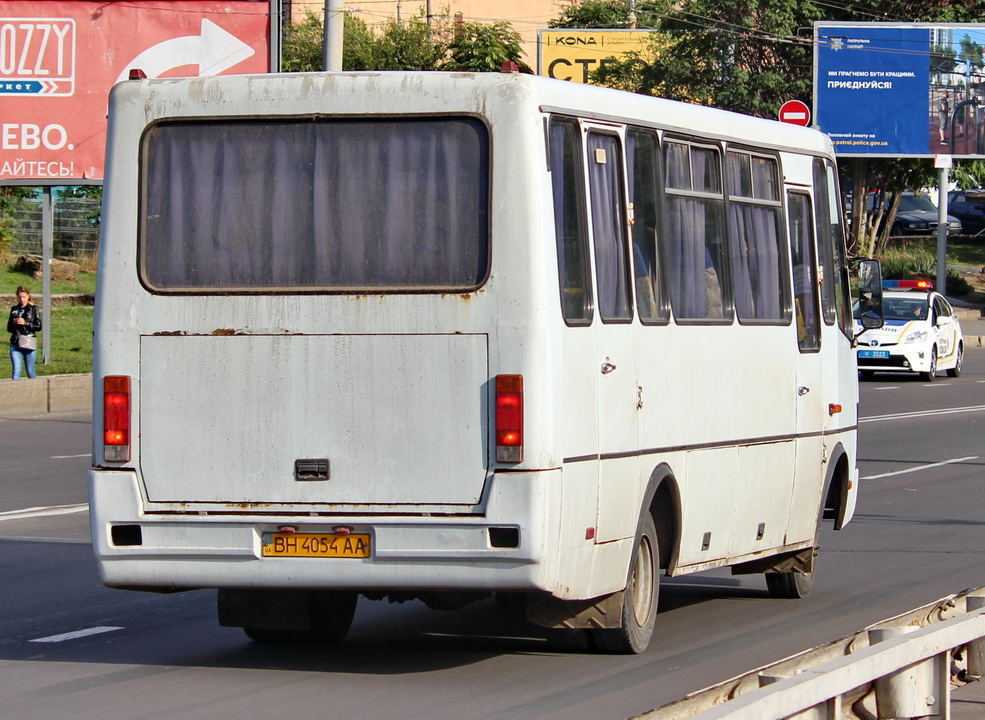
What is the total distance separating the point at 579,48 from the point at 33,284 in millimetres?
30195

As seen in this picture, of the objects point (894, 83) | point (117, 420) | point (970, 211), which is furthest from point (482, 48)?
point (117, 420)

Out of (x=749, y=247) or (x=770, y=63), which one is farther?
(x=770, y=63)

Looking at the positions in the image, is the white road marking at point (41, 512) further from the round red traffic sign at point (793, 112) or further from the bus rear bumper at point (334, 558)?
the round red traffic sign at point (793, 112)

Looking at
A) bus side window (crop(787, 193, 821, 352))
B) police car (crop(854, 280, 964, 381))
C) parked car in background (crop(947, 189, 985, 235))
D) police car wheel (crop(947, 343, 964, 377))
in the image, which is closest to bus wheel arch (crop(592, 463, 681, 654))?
bus side window (crop(787, 193, 821, 352))

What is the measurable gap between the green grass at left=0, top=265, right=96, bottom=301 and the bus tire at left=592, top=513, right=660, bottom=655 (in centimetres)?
3187

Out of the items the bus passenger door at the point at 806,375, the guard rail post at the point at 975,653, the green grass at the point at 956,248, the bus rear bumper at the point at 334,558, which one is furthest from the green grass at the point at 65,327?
the green grass at the point at 956,248

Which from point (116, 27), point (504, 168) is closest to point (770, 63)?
point (116, 27)

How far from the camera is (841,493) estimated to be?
1077 centimetres

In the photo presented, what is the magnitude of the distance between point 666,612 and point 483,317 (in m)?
3.33

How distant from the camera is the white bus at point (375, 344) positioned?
712cm

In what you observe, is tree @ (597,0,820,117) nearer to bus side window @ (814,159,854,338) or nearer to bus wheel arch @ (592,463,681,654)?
bus side window @ (814,159,854,338)

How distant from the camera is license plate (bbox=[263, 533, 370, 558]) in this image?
720 cm

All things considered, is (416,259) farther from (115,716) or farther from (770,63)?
(770,63)

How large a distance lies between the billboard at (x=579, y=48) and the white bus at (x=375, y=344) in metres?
57.5
